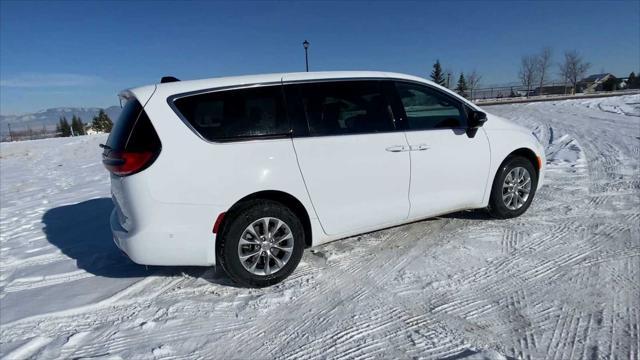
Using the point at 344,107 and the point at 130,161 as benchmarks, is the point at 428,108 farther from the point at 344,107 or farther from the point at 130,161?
the point at 130,161

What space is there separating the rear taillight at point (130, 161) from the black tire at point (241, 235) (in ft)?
2.52

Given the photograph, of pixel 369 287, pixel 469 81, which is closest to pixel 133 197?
pixel 369 287

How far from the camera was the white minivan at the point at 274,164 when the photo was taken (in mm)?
3102

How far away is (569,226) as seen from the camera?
4430mm

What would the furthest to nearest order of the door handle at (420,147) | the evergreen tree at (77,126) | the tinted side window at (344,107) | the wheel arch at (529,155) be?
1. the evergreen tree at (77,126)
2. the wheel arch at (529,155)
3. the door handle at (420,147)
4. the tinted side window at (344,107)

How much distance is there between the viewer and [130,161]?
3.08 meters

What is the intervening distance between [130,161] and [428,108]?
3015 mm

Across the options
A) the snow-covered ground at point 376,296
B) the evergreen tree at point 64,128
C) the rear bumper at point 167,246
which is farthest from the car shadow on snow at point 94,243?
the evergreen tree at point 64,128

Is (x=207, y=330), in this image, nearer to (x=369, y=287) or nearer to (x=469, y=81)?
(x=369, y=287)

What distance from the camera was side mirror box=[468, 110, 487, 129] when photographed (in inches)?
169

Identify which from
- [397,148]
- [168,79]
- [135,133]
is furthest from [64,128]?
[397,148]

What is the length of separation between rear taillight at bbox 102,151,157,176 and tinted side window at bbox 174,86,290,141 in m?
0.43

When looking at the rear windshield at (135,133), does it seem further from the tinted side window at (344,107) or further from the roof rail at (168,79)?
the tinted side window at (344,107)

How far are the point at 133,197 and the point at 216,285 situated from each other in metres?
1.07
